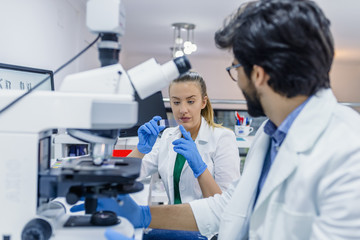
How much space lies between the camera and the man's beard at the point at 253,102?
97 cm

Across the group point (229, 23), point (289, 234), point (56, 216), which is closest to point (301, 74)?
point (229, 23)

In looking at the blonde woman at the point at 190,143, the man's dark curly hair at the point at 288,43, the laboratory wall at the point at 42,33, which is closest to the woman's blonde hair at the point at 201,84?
the blonde woman at the point at 190,143

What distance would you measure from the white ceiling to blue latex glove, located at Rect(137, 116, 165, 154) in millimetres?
1558

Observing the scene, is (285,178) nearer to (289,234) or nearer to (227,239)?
(289,234)

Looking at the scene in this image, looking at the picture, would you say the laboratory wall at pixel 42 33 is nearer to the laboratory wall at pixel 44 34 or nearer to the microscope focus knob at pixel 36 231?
the laboratory wall at pixel 44 34

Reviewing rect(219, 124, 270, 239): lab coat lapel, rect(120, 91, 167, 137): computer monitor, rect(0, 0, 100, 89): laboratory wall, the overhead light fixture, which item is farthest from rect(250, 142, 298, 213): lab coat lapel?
the overhead light fixture

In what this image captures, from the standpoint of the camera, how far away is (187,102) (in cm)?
183

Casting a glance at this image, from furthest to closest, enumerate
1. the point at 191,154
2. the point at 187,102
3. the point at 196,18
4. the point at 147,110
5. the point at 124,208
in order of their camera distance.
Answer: the point at 196,18 → the point at 147,110 → the point at 187,102 → the point at 191,154 → the point at 124,208

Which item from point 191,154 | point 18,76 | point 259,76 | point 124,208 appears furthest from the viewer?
point 18,76

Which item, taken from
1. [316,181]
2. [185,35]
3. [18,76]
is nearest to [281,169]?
[316,181]

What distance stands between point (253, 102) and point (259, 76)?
0.35 ft

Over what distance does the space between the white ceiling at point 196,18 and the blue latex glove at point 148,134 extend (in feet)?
5.11

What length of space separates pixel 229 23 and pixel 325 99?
35 cm

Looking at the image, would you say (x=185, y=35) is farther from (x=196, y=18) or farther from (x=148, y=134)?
(x=148, y=134)
